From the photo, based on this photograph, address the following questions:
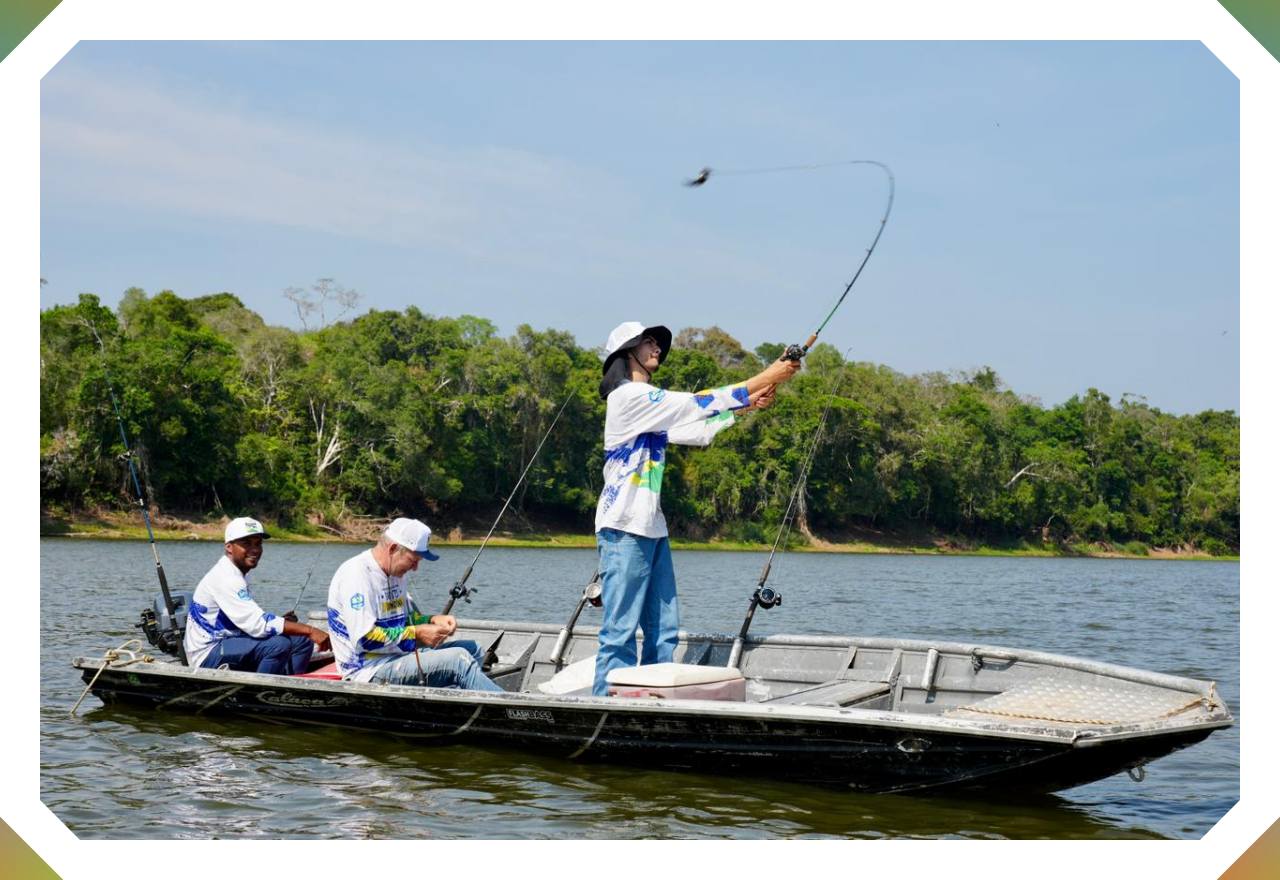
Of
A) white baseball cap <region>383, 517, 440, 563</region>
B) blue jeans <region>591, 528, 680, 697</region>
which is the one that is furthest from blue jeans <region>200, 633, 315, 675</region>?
blue jeans <region>591, 528, 680, 697</region>

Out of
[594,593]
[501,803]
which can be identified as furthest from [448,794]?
[594,593]

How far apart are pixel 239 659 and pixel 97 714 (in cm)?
122

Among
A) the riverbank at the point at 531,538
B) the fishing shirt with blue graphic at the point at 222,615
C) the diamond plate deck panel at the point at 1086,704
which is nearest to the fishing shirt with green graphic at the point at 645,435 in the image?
the diamond plate deck panel at the point at 1086,704

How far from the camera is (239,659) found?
27.0ft

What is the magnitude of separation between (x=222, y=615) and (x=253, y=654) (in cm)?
32

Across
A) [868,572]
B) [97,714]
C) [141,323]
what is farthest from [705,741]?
[141,323]

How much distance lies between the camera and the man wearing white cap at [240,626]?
26.4ft

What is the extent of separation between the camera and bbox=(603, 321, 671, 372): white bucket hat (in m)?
7.02

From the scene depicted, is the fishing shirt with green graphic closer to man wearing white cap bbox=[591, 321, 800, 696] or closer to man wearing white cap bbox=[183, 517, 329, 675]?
man wearing white cap bbox=[591, 321, 800, 696]

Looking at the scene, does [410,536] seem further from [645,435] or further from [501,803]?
[501,803]

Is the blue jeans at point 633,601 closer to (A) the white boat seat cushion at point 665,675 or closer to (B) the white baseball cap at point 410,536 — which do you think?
(A) the white boat seat cushion at point 665,675
